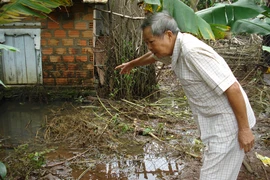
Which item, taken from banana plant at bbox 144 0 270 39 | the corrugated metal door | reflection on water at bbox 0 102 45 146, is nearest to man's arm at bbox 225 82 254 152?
banana plant at bbox 144 0 270 39

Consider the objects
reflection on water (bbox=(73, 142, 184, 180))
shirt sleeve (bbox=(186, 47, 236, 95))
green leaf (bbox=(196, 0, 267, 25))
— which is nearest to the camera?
shirt sleeve (bbox=(186, 47, 236, 95))

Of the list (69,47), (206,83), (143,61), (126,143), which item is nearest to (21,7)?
(143,61)

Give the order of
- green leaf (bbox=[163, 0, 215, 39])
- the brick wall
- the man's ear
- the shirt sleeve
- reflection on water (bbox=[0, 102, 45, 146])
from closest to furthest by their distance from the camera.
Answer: the shirt sleeve, the man's ear, green leaf (bbox=[163, 0, 215, 39]), reflection on water (bbox=[0, 102, 45, 146]), the brick wall

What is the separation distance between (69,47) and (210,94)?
477 cm

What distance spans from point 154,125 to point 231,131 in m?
3.08

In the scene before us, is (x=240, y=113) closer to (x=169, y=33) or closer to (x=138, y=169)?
(x=169, y=33)

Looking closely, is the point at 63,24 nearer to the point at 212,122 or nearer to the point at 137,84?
the point at 137,84

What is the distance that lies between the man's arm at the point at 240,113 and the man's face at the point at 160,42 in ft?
1.64

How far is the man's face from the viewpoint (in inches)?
88.4

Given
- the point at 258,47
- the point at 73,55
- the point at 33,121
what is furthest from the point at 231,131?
the point at 258,47

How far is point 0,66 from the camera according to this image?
6.56 meters

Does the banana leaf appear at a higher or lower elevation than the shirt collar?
higher

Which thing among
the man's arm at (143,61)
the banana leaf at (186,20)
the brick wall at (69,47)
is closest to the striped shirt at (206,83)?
the man's arm at (143,61)

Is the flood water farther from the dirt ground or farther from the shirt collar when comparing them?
the shirt collar
